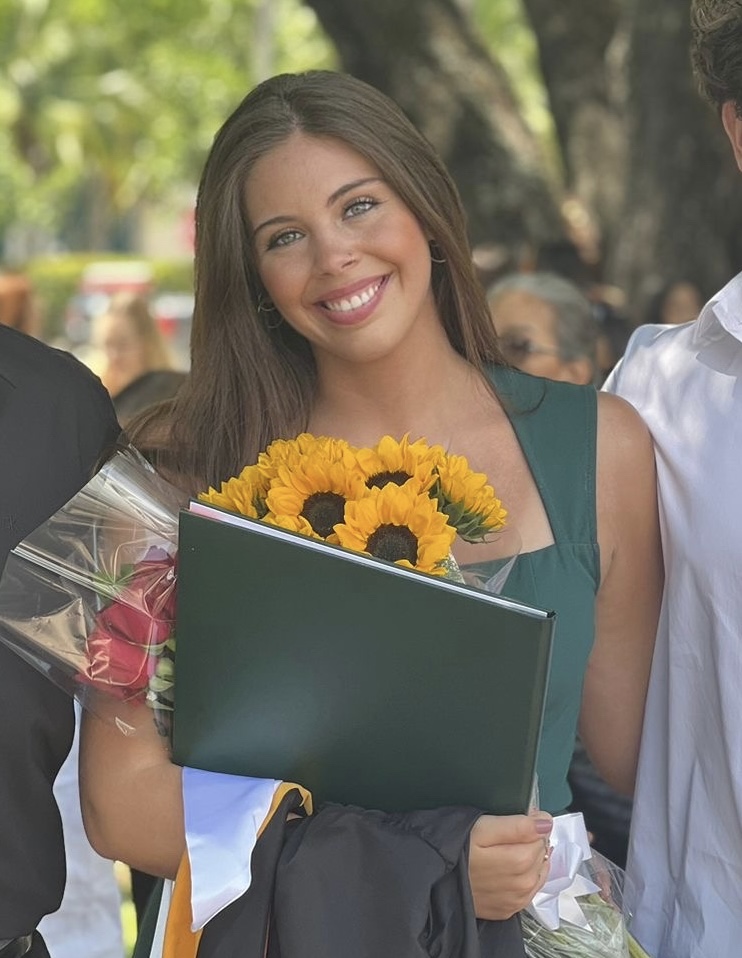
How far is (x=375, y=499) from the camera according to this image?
2061mm

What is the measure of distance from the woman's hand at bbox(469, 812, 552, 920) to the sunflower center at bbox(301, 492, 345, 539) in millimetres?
453

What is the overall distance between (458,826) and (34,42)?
36.8 meters

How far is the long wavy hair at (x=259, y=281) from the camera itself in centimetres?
255

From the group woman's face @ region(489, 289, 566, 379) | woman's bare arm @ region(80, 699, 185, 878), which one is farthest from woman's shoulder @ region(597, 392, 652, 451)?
woman's face @ region(489, 289, 566, 379)

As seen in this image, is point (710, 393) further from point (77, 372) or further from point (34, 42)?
point (34, 42)

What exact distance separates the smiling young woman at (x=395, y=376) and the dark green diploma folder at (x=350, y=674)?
0.46 meters

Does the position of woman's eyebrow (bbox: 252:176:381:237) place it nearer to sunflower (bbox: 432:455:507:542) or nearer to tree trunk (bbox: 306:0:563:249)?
sunflower (bbox: 432:455:507:542)

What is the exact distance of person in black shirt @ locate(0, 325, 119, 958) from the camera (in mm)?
2201

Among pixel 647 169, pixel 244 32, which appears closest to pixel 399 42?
pixel 647 169

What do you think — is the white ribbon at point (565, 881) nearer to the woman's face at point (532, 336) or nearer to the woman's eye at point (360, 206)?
the woman's eye at point (360, 206)

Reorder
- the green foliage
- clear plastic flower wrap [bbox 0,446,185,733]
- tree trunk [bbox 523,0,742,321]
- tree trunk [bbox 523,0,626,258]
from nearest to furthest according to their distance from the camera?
clear plastic flower wrap [bbox 0,446,185,733] → tree trunk [bbox 523,0,742,321] → tree trunk [bbox 523,0,626,258] → the green foliage

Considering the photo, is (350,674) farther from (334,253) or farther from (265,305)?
(265,305)

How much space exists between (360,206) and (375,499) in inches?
26.6

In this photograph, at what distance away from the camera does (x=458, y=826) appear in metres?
2.03
